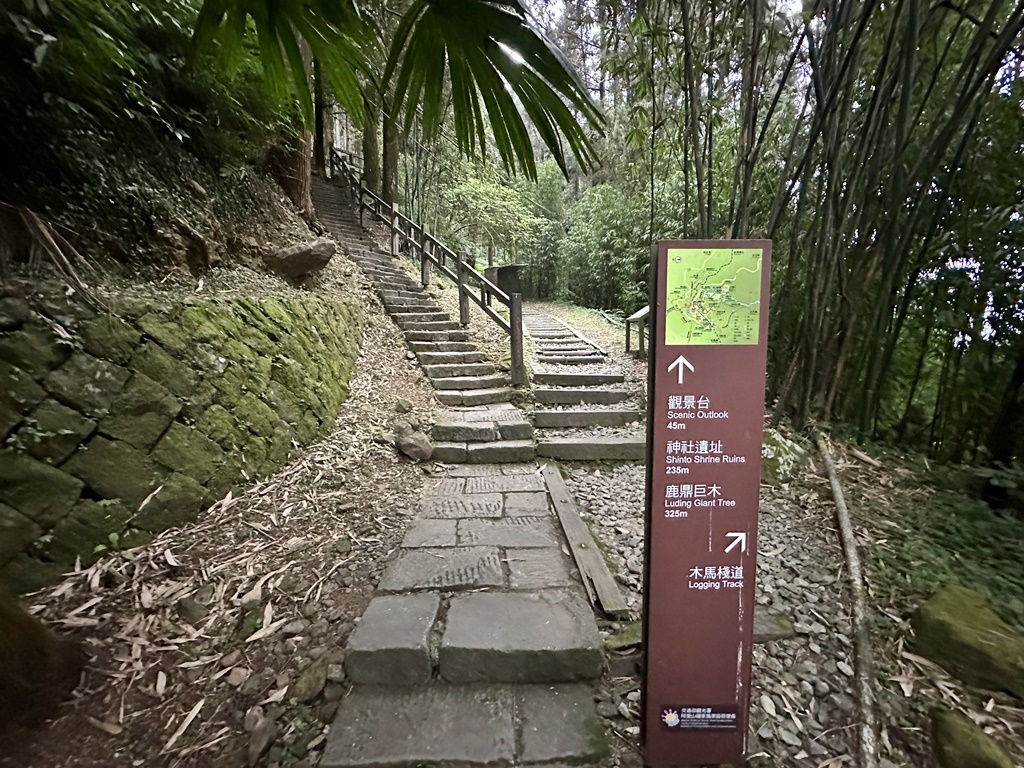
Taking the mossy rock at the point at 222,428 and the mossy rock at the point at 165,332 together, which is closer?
the mossy rock at the point at 165,332

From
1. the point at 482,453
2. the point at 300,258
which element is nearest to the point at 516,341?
the point at 482,453

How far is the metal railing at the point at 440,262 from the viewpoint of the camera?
14.2ft

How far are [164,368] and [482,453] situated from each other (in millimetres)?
1954

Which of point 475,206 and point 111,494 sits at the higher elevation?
point 475,206

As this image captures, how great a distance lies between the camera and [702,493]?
1.25 meters

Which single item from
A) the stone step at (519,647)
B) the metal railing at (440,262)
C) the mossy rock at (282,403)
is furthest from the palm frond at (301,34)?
the metal railing at (440,262)

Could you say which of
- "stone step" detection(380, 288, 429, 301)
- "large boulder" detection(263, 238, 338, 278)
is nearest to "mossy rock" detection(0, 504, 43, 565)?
"large boulder" detection(263, 238, 338, 278)

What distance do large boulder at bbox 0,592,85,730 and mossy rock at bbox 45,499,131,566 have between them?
41 cm

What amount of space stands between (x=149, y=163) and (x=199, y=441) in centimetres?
179

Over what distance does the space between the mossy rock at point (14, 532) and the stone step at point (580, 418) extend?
289 centimetres

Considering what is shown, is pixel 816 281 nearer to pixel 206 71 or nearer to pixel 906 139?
pixel 906 139

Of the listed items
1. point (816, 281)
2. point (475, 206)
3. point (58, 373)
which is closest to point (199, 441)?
point (58, 373)

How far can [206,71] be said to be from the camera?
2922 mm

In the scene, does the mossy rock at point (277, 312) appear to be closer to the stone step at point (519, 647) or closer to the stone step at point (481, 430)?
the stone step at point (481, 430)
